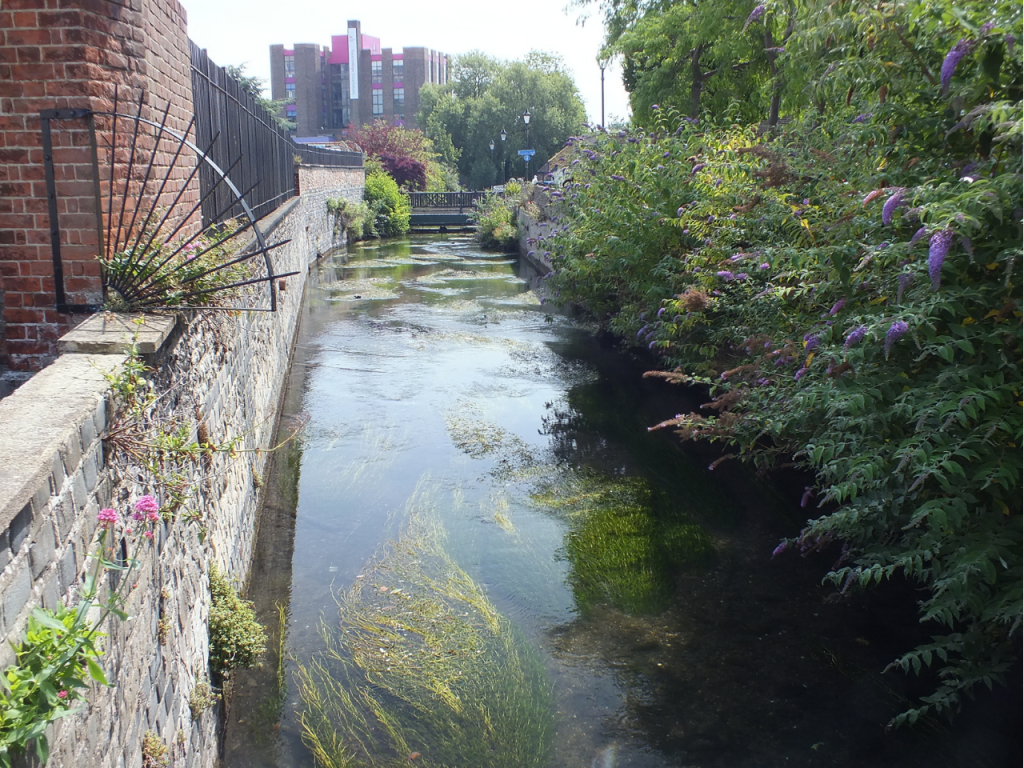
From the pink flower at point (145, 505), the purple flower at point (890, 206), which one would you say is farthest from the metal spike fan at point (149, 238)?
the purple flower at point (890, 206)

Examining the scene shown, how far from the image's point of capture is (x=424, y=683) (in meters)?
4.80

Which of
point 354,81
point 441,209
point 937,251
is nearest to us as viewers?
point 937,251

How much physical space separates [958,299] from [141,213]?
4.18 meters

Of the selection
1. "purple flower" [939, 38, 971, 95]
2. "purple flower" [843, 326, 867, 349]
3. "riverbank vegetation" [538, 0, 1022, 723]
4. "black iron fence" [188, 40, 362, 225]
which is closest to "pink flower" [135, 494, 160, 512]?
"black iron fence" [188, 40, 362, 225]

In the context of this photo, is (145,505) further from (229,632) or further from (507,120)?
(507,120)

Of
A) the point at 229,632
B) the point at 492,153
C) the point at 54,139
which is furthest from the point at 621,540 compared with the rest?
the point at 492,153

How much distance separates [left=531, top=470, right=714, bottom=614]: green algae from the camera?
232 inches

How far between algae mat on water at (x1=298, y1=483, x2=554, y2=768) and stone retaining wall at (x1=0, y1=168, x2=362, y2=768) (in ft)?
2.42

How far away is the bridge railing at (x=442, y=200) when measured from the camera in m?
42.0

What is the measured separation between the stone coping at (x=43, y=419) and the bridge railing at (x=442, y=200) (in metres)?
39.8

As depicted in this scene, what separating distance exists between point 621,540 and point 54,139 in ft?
15.4

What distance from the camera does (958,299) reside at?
4.02 meters

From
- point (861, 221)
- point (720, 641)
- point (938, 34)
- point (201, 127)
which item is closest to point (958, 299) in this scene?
point (861, 221)

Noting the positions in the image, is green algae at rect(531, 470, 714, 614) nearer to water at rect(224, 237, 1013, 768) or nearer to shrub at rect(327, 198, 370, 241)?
water at rect(224, 237, 1013, 768)
